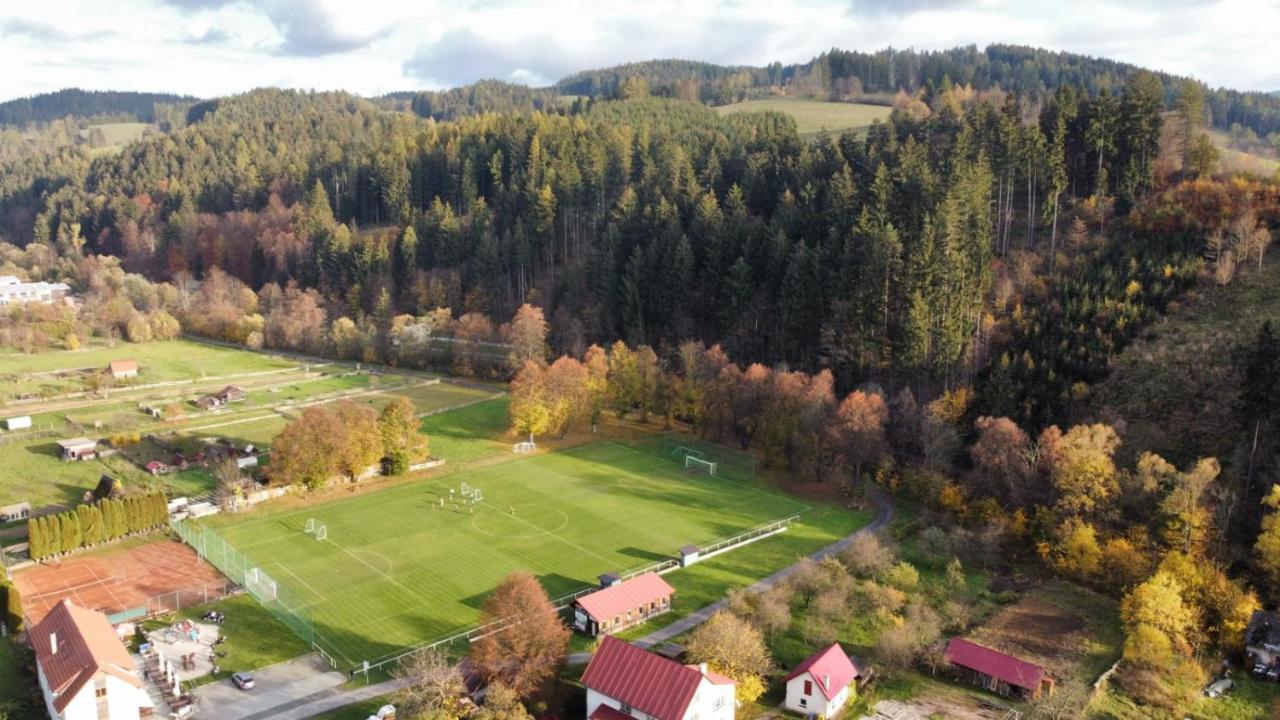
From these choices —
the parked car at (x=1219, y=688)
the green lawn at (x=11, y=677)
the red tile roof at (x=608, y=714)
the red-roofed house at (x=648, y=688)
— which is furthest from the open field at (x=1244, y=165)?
the green lawn at (x=11, y=677)

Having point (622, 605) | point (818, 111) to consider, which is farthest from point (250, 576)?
point (818, 111)

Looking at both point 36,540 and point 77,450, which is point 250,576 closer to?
point 36,540

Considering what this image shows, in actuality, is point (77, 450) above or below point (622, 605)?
above

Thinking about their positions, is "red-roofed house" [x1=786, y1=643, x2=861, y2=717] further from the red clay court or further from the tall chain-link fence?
the red clay court

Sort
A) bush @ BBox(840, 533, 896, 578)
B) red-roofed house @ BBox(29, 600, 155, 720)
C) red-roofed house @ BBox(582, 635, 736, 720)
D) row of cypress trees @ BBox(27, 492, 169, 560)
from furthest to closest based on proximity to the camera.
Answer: row of cypress trees @ BBox(27, 492, 169, 560) → bush @ BBox(840, 533, 896, 578) → red-roofed house @ BBox(582, 635, 736, 720) → red-roofed house @ BBox(29, 600, 155, 720)

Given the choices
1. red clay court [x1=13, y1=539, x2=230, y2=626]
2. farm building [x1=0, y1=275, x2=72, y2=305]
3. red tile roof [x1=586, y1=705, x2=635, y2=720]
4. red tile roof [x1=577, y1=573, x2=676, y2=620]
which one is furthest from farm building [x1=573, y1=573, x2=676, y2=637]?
farm building [x1=0, y1=275, x2=72, y2=305]

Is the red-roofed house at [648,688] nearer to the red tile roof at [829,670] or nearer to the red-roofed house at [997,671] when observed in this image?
the red tile roof at [829,670]
